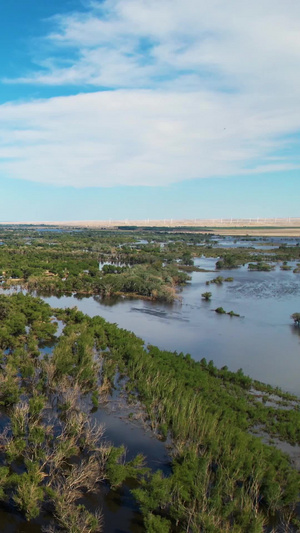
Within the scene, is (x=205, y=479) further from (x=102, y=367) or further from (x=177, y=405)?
(x=102, y=367)

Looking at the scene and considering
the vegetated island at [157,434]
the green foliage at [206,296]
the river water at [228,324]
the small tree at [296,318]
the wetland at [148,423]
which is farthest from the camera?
the green foliage at [206,296]

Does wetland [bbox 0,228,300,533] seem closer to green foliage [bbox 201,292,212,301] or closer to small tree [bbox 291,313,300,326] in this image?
small tree [bbox 291,313,300,326]

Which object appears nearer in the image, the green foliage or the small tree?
the small tree

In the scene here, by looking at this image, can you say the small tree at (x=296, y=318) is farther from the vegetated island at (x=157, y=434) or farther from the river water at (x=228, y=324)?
the vegetated island at (x=157, y=434)

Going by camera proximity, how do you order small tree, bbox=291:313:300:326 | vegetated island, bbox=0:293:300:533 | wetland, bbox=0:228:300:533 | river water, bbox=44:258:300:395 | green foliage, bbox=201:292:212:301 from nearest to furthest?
1. vegetated island, bbox=0:293:300:533
2. wetland, bbox=0:228:300:533
3. river water, bbox=44:258:300:395
4. small tree, bbox=291:313:300:326
5. green foliage, bbox=201:292:212:301

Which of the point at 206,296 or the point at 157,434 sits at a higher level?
the point at 206,296

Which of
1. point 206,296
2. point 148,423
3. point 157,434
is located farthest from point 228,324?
point 157,434

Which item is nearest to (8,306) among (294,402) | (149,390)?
(149,390)

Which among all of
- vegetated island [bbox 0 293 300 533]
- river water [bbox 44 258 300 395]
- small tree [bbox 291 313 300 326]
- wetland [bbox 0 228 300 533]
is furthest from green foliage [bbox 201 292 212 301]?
vegetated island [bbox 0 293 300 533]

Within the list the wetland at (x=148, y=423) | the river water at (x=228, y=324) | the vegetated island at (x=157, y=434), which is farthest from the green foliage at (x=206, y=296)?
the vegetated island at (x=157, y=434)

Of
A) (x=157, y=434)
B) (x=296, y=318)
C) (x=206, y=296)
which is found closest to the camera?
(x=157, y=434)

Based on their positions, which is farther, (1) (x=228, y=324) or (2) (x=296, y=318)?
(2) (x=296, y=318)

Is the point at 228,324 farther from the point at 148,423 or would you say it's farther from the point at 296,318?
the point at 148,423
